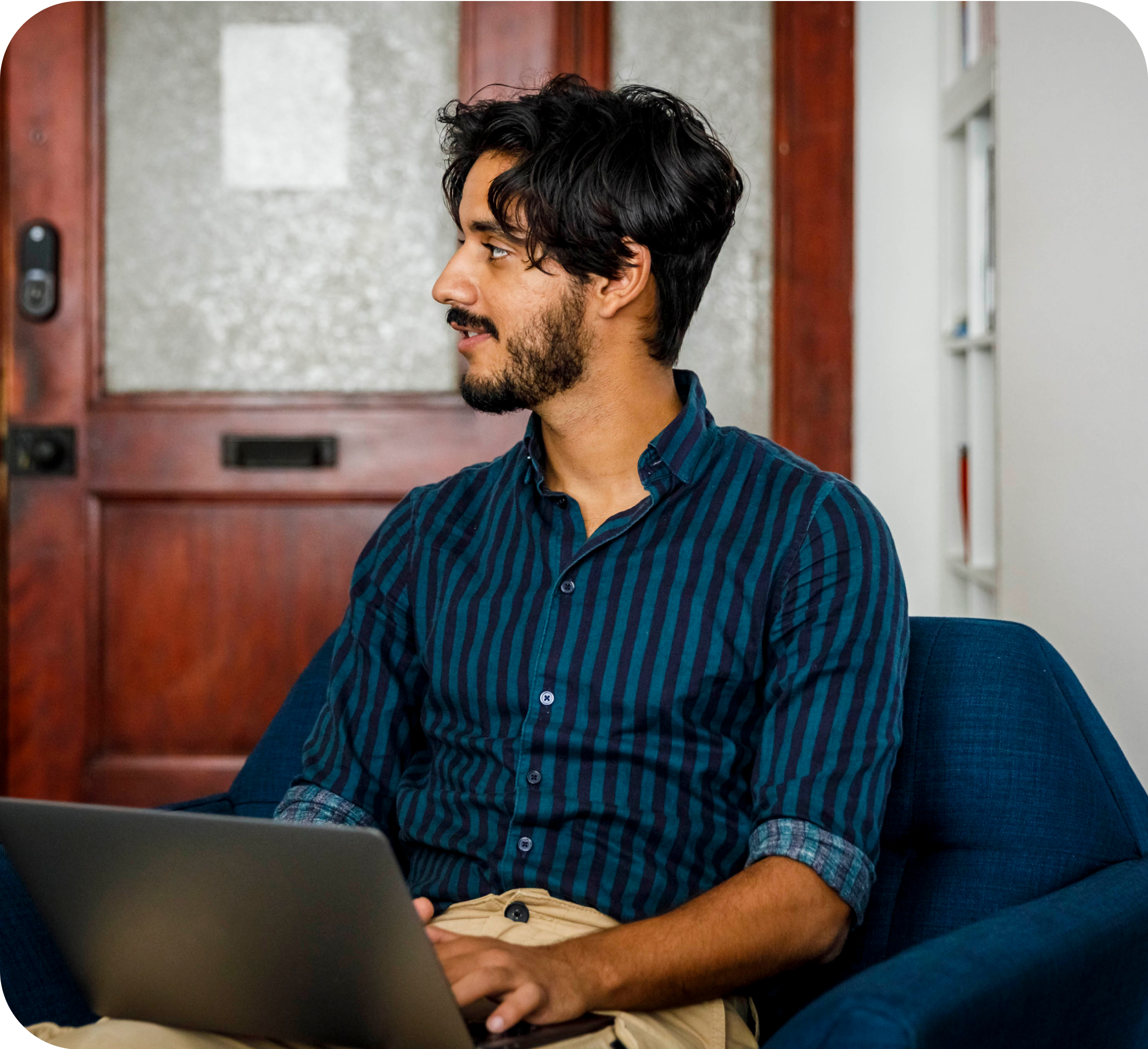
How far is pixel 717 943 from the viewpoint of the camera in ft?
3.28

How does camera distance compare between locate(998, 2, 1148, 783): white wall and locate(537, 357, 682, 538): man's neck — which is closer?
locate(537, 357, 682, 538): man's neck

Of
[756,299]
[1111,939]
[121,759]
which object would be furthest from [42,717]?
[1111,939]

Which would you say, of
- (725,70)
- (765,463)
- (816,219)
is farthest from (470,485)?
(725,70)

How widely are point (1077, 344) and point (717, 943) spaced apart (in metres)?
0.95

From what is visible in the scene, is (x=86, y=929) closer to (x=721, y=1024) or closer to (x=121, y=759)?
(x=721, y=1024)

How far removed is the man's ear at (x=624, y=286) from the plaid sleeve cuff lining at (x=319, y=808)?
557mm

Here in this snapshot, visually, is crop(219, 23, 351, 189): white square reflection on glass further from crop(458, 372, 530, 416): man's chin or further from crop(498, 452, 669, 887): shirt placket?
crop(498, 452, 669, 887): shirt placket

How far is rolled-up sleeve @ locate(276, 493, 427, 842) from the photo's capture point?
1286 mm

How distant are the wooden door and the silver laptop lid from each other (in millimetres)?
1602

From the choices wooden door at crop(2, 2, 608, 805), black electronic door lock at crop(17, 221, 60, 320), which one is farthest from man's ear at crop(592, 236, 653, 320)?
black electronic door lock at crop(17, 221, 60, 320)

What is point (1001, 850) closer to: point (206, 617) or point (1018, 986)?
point (1018, 986)

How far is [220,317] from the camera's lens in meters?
2.55

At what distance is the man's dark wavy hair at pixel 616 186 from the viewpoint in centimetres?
131

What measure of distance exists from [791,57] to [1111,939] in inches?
76.1
